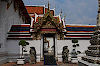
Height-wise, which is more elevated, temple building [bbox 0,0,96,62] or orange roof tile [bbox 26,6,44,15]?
orange roof tile [bbox 26,6,44,15]

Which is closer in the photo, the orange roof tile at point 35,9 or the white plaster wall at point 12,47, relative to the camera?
the white plaster wall at point 12,47

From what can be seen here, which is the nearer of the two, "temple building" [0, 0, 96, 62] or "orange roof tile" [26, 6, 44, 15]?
"temple building" [0, 0, 96, 62]

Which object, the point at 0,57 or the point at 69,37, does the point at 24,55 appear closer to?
the point at 0,57

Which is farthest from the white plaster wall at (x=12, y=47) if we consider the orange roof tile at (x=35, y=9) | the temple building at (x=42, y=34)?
the orange roof tile at (x=35, y=9)

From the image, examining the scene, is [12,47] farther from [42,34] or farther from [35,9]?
[35,9]

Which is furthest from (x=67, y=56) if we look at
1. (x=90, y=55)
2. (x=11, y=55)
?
(x=90, y=55)

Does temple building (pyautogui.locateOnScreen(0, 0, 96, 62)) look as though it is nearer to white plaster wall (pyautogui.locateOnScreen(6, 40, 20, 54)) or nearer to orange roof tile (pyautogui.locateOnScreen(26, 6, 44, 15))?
white plaster wall (pyautogui.locateOnScreen(6, 40, 20, 54))

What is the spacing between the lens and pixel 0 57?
33.1 ft

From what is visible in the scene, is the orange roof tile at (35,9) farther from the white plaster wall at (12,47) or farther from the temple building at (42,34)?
the white plaster wall at (12,47)

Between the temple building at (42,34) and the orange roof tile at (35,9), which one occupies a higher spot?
the orange roof tile at (35,9)

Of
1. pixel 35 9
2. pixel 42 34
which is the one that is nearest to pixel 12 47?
pixel 42 34

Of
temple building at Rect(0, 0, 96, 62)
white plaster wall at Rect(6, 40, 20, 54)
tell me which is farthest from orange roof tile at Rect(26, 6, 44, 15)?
white plaster wall at Rect(6, 40, 20, 54)

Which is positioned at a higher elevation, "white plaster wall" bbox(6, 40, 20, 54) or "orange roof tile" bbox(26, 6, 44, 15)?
"orange roof tile" bbox(26, 6, 44, 15)

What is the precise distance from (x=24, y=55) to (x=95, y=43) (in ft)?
30.1
